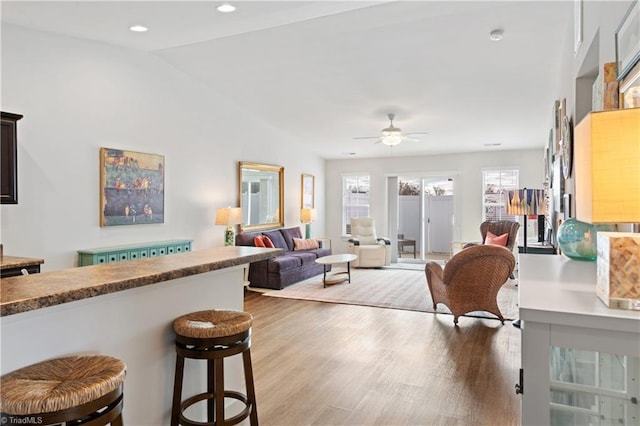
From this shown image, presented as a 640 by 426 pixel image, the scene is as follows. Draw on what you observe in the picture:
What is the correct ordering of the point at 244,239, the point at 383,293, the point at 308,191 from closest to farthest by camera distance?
the point at 383,293, the point at 244,239, the point at 308,191

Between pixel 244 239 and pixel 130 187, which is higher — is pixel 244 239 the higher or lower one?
the lower one

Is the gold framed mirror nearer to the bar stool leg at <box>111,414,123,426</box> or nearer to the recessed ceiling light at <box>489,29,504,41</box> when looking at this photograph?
the recessed ceiling light at <box>489,29,504,41</box>

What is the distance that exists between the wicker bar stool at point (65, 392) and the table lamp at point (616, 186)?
1.50 meters

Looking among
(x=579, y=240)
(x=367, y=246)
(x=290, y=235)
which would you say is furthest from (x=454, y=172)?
(x=579, y=240)

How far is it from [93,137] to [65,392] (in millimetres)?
3974

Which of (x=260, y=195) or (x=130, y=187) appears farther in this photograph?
(x=260, y=195)

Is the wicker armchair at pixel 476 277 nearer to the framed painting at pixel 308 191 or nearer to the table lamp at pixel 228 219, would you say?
the table lamp at pixel 228 219

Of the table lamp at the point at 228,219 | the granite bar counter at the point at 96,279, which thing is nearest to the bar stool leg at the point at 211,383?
the granite bar counter at the point at 96,279

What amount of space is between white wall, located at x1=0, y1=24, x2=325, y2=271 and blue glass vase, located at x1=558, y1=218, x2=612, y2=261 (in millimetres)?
4369

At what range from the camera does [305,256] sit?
7.11 meters

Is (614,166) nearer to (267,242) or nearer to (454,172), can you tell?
(267,242)

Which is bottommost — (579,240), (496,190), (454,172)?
(579,240)

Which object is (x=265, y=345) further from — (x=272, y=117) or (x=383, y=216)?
(x=383, y=216)

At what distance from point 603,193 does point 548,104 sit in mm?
5532
